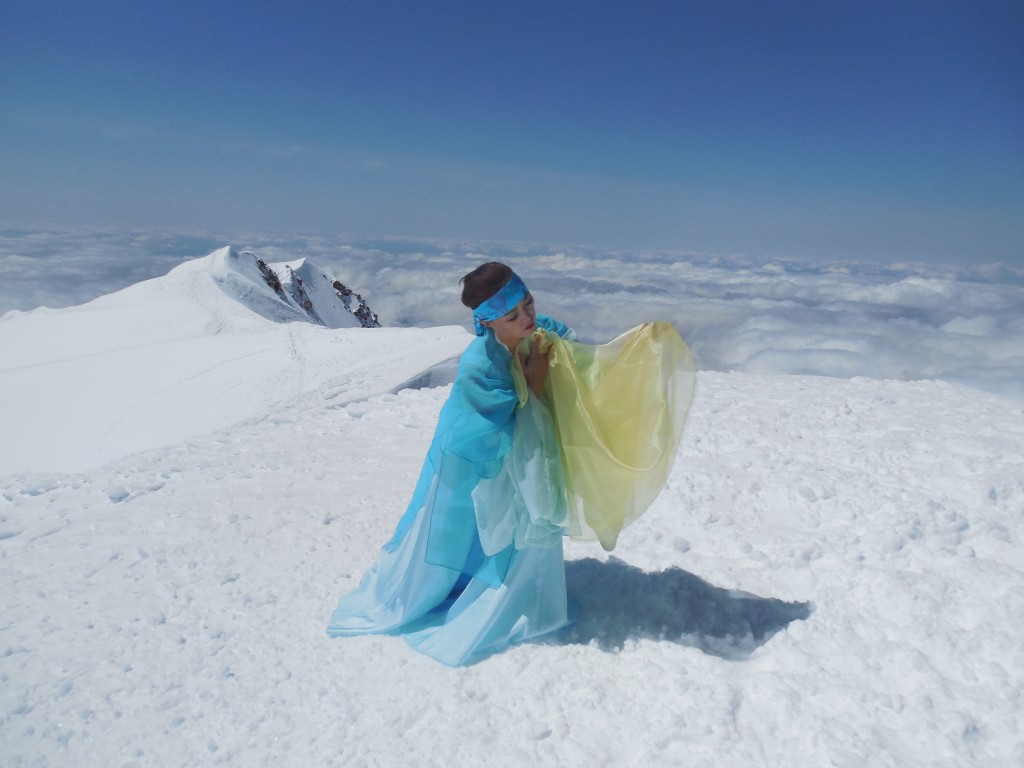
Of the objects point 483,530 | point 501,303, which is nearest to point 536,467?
point 483,530

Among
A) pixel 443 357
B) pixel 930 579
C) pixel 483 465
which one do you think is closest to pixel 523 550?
pixel 483 465

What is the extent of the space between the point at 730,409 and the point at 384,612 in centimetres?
492

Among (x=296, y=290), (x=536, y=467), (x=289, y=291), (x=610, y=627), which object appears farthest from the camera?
(x=296, y=290)

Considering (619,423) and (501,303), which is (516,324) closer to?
(501,303)

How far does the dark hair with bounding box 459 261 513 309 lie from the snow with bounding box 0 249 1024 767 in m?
1.91

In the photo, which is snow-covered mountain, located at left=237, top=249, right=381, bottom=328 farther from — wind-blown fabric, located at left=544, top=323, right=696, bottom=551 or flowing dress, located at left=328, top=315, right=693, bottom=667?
wind-blown fabric, located at left=544, top=323, right=696, bottom=551

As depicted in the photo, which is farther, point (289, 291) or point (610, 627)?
point (289, 291)

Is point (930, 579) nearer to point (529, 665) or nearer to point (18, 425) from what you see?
point (529, 665)

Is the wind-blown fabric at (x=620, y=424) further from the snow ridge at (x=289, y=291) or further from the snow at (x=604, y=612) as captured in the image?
the snow ridge at (x=289, y=291)

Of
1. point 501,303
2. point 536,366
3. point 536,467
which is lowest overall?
point 536,467

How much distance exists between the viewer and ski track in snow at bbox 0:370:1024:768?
305 centimetres

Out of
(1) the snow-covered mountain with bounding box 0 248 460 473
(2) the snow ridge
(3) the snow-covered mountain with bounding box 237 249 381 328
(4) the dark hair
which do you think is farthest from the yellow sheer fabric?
(3) the snow-covered mountain with bounding box 237 249 381 328

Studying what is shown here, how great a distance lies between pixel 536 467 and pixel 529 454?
8 cm

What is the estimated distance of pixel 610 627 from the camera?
3.88 meters
